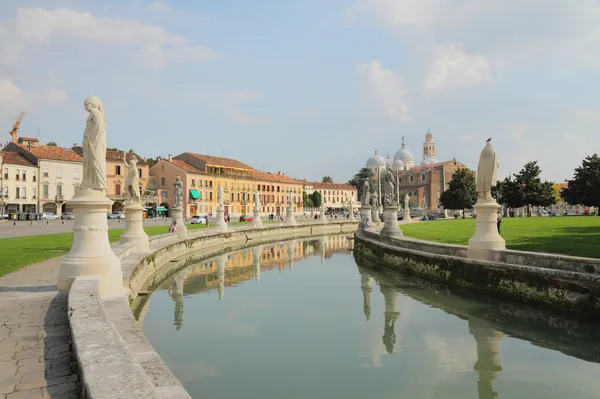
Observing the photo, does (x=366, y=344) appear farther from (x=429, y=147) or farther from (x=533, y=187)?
(x=429, y=147)

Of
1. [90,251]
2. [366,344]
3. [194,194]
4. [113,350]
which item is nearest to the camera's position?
[113,350]

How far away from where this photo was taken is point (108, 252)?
8.70 metres

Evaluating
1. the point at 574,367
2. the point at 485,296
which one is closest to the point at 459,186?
the point at 485,296

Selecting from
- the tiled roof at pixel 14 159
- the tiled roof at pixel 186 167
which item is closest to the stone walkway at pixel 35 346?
the tiled roof at pixel 14 159

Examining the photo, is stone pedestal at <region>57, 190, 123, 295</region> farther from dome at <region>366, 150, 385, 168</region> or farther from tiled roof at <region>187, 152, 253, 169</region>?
dome at <region>366, 150, 385, 168</region>

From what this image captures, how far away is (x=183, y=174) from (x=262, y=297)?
2561 inches

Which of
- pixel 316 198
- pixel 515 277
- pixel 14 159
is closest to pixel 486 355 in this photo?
pixel 515 277

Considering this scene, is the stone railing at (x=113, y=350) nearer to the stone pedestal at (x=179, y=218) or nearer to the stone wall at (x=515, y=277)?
the stone wall at (x=515, y=277)

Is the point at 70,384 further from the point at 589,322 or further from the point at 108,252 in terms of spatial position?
the point at 589,322

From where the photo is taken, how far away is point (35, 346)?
516 centimetres

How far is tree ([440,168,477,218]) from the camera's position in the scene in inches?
2655

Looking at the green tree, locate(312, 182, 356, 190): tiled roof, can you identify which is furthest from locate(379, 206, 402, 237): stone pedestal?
locate(312, 182, 356, 190): tiled roof

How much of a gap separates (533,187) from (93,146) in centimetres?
7075

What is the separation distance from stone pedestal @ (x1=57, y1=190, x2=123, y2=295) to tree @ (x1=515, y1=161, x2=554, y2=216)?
70.0 metres
